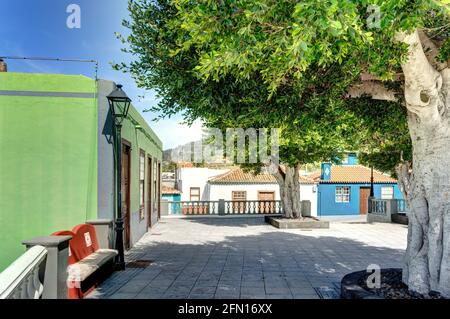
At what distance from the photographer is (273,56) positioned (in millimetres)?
3688

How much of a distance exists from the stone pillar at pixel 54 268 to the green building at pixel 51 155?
3.05m

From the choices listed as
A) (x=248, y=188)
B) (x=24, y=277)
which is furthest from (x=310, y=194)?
(x=24, y=277)

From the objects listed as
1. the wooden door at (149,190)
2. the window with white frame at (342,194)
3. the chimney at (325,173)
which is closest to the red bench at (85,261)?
the wooden door at (149,190)

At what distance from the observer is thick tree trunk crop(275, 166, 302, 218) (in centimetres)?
1606

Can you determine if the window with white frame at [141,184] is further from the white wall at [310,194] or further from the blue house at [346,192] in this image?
the blue house at [346,192]

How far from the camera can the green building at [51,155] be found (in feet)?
24.7

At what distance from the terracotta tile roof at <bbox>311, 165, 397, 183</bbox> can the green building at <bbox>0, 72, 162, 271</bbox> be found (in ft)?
85.8

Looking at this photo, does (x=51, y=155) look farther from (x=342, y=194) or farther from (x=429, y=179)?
(x=342, y=194)

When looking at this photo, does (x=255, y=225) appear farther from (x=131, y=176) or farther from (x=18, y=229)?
(x=18, y=229)

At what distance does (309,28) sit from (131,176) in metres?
8.34

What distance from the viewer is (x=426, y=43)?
5188mm

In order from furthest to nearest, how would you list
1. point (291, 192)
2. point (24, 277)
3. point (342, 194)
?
point (342, 194) → point (291, 192) → point (24, 277)

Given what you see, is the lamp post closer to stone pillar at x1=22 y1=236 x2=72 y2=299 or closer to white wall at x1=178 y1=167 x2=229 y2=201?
stone pillar at x1=22 y1=236 x2=72 y2=299

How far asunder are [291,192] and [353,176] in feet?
59.7
